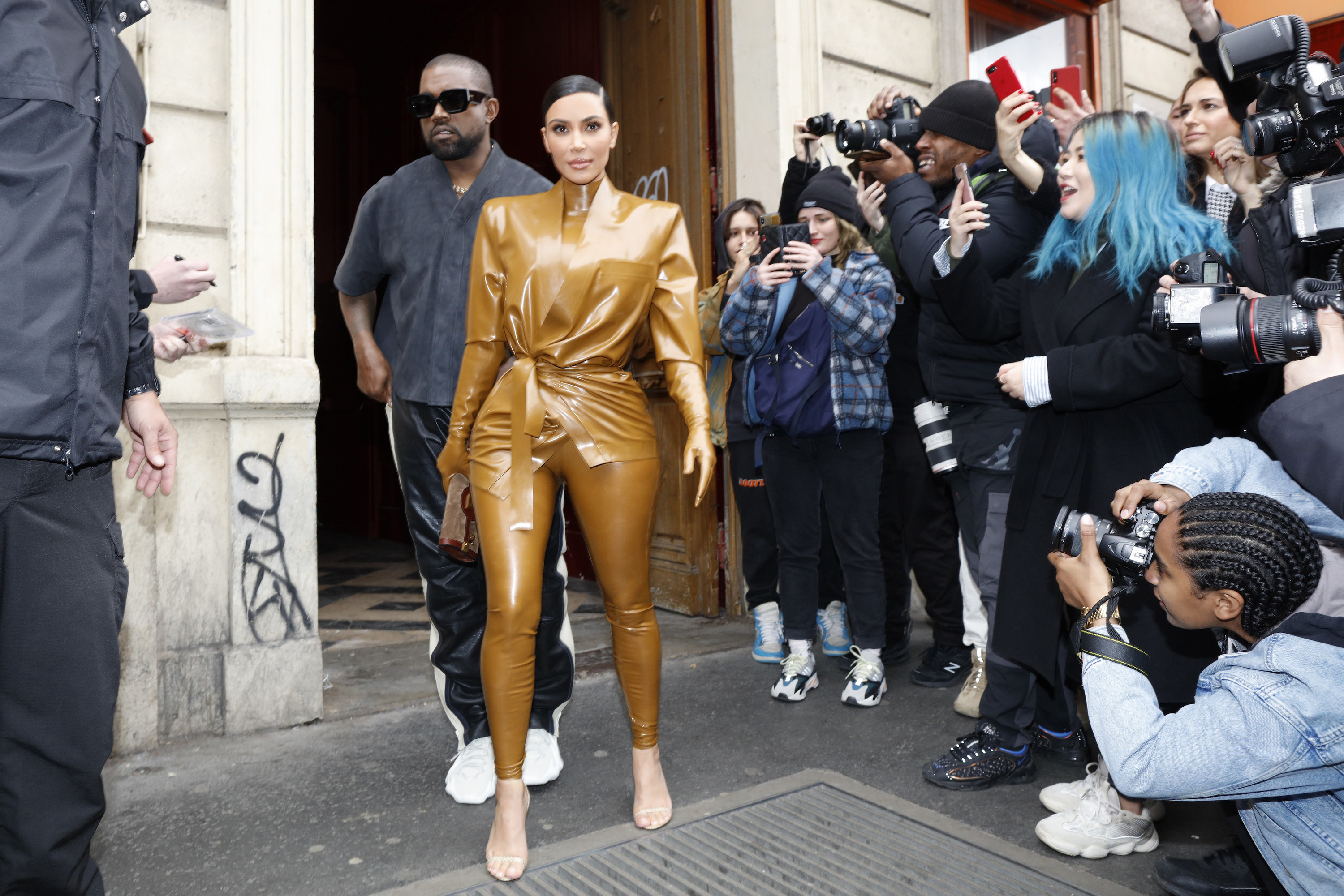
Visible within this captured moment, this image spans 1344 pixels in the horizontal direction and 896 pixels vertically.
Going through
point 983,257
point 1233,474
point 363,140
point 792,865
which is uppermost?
point 363,140

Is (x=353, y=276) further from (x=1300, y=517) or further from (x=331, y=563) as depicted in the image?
(x=331, y=563)

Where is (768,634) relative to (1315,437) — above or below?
below

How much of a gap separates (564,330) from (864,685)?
1937mm

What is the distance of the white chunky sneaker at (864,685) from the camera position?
376 centimetres

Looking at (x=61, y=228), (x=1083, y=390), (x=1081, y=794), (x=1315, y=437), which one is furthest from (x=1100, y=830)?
(x=61, y=228)

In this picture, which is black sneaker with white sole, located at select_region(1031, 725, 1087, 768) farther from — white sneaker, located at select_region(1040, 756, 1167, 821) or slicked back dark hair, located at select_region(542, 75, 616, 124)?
slicked back dark hair, located at select_region(542, 75, 616, 124)

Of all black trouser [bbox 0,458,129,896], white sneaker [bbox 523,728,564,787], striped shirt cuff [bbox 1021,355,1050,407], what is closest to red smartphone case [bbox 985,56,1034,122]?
striped shirt cuff [bbox 1021,355,1050,407]

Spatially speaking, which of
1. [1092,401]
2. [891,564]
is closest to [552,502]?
[1092,401]

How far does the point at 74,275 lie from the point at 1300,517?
7.48 feet

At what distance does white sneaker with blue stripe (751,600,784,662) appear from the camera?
14.5 ft

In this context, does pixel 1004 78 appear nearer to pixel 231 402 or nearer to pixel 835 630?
pixel 835 630

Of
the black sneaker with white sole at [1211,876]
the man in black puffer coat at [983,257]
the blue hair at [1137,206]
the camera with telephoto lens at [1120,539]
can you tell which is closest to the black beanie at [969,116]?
the man in black puffer coat at [983,257]

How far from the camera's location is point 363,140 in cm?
918

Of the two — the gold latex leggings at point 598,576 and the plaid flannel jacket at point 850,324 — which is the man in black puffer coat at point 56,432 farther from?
the plaid flannel jacket at point 850,324
